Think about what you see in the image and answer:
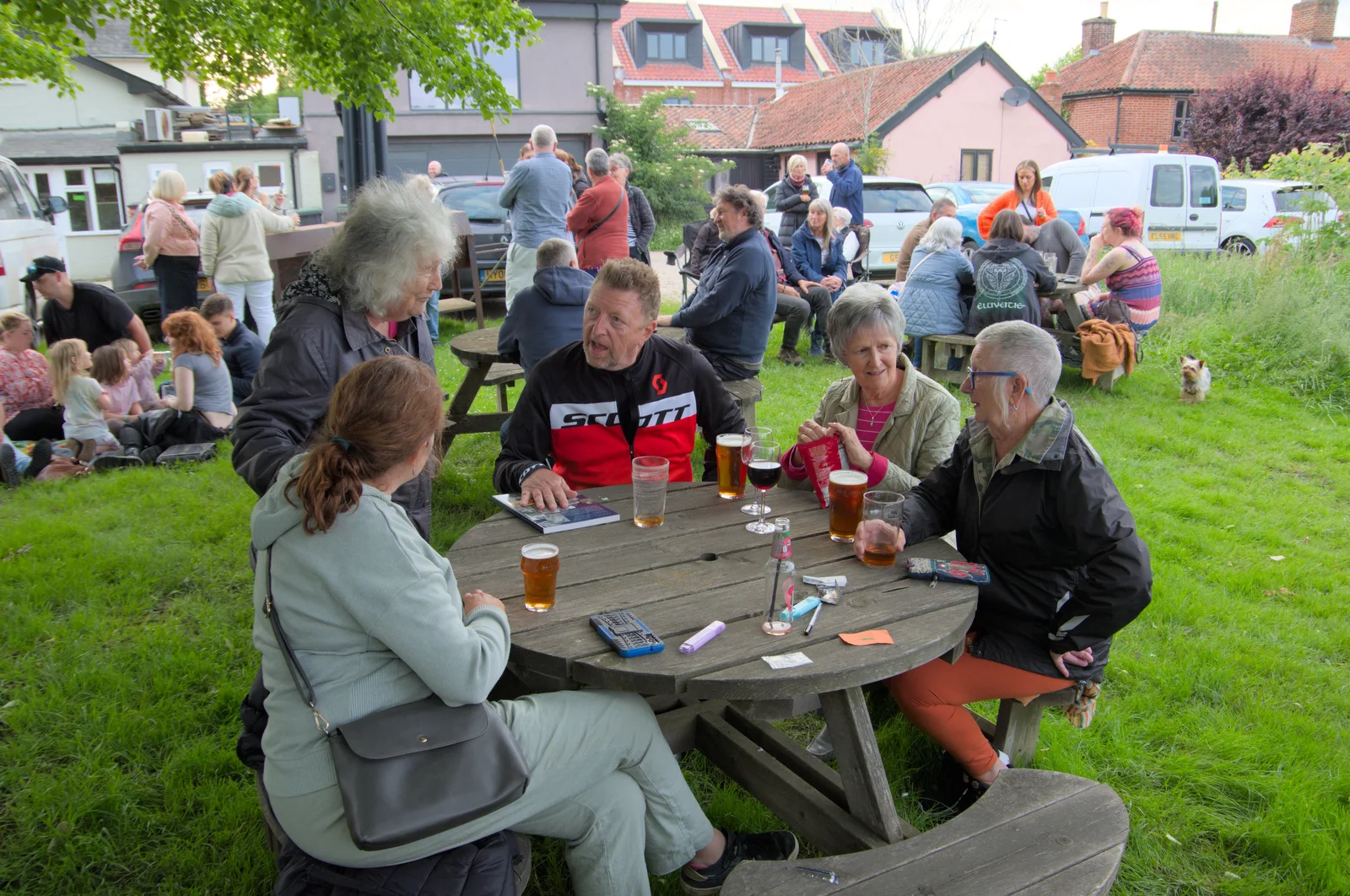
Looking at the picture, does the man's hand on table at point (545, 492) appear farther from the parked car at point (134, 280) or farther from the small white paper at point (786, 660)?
the parked car at point (134, 280)

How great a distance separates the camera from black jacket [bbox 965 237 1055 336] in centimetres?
655

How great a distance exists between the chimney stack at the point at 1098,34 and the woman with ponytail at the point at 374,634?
125ft

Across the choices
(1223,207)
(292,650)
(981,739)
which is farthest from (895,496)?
(1223,207)

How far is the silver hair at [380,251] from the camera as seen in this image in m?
2.49

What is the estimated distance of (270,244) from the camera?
834cm

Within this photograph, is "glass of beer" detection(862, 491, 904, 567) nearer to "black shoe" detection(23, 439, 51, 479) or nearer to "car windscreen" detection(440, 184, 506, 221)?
"black shoe" detection(23, 439, 51, 479)

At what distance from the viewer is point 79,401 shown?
221 inches

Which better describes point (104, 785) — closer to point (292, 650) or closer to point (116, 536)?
point (292, 650)

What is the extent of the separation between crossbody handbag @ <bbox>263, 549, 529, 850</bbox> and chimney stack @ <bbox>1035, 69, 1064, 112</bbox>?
32083 millimetres

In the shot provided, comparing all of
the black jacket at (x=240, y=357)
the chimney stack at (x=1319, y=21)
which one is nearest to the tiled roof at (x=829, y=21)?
the chimney stack at (x=1319, y=21)

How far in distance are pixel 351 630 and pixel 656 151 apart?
2034 centimetres

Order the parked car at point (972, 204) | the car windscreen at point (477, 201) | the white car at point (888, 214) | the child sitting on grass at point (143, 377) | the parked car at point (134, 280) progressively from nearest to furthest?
the child sitting on grass at point (143, 377) → the parked car at point (134, 280) → the car windscreen at point (477, 201) → the parked car at point (972, 204) → the white car at point (888, 214)

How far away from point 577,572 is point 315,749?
755mm

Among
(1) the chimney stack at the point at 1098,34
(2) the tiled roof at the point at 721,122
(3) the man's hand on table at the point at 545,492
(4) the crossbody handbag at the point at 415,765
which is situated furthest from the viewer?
(1) the chimney stack at the point at 1098,34
